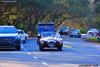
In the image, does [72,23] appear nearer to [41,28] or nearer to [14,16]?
[14,16]

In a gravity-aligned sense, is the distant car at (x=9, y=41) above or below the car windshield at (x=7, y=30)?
below

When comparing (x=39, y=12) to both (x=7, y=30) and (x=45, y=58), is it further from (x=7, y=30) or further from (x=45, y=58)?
(x=45, y=58)

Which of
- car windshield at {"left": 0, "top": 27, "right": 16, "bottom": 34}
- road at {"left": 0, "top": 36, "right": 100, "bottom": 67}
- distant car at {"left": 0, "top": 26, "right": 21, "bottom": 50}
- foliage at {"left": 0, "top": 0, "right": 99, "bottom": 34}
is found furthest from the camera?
foliage at {"left": 0, "top": 0, "right": 99, "bottom": 34}

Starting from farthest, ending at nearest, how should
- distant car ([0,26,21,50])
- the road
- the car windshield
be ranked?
the car windshield < distant car ([0,26,21,50]) < the road

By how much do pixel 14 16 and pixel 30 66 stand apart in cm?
6155

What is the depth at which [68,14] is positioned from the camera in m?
99.0

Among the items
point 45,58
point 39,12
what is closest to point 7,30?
point 45,58

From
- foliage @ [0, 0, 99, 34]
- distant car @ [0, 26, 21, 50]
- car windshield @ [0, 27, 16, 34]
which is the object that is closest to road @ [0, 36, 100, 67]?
distant car @ [0, 26, 21, 50]

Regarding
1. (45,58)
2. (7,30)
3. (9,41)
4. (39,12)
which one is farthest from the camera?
(39,12)

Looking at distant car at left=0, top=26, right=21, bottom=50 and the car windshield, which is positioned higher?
the car windshield

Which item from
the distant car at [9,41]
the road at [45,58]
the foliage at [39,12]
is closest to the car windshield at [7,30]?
the distant car at [9,41]

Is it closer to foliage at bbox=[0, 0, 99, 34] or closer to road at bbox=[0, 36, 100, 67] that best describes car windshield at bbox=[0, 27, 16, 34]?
road at bbox=[0, 36, 100, 67]

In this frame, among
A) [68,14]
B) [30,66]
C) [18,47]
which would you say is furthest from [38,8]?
[30,66]

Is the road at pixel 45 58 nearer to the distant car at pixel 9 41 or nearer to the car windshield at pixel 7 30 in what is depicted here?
the distant car at pixel 9 41
